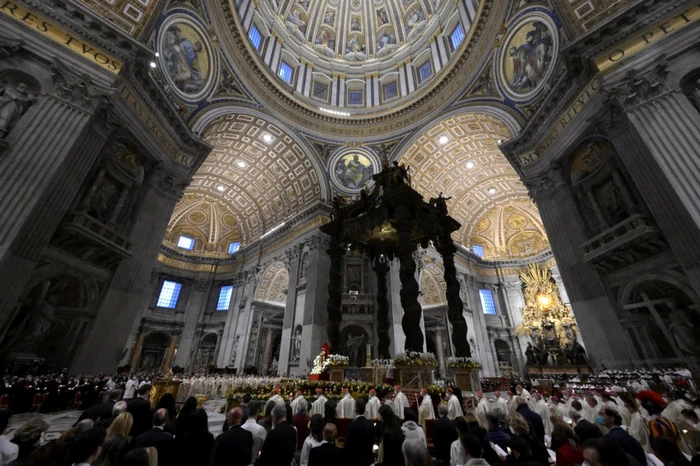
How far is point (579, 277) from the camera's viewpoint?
977 centimetres

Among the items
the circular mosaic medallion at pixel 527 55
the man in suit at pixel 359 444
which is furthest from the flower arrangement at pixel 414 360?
the circular mosaic medallion at pixel 527 55

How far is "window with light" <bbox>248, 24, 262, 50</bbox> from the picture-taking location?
55.6ft

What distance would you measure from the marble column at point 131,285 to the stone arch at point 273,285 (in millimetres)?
9683

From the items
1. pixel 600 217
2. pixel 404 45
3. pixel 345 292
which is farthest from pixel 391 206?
pixel 404 45

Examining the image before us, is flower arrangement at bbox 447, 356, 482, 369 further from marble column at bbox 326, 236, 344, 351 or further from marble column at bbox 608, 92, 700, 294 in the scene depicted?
marble column at bbox 608, 92, 700, 294

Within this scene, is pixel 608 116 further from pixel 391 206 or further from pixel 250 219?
pixel 250 219

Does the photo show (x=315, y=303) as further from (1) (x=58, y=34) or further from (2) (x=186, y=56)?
(1) (x=58, y=34)

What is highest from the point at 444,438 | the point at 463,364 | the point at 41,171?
the point at 41,171

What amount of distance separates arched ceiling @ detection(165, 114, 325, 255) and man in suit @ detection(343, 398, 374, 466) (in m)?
15.6

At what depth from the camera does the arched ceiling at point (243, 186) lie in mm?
17922

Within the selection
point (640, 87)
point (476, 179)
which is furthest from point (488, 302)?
point (640, 87)

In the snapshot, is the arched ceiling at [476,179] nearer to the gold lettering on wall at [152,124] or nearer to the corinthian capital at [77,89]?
the gold lettering on wall at [152,124]

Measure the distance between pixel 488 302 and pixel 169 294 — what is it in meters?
25.6

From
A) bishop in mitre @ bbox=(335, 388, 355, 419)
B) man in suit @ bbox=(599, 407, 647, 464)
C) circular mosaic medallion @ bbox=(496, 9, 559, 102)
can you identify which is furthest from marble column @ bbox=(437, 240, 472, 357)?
circular mosaic medallion @ bbox=(496, 9, 559, 102)
